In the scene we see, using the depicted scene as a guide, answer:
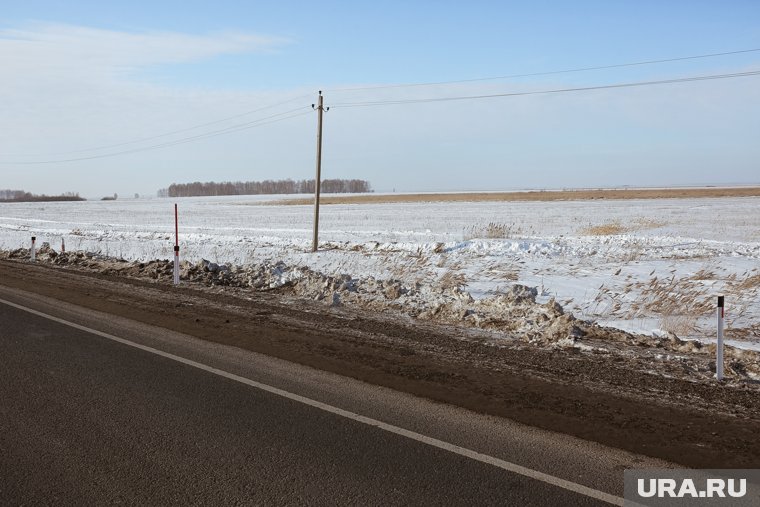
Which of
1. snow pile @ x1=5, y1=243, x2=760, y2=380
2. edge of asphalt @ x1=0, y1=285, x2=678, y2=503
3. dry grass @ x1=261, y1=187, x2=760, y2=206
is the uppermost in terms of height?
dry grass @ x1=261, y1=187, x2=760, y2=206

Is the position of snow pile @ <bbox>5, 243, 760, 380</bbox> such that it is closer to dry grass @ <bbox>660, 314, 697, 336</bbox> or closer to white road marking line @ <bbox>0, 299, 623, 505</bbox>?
dry grass @ <bbox>660, 314, 697, 336</bbox>

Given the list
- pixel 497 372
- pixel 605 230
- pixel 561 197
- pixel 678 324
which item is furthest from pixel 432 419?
pixel 561 197

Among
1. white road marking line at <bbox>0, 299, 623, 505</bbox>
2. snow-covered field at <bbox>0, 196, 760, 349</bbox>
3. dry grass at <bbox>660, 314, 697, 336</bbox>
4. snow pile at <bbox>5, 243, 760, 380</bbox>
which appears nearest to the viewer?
white road marking line at <bbox>0, 299, 623, 505</bbox>

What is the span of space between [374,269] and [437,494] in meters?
15.6

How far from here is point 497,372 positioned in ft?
26.2

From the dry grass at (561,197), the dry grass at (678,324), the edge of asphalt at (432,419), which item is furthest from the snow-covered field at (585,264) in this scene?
the dry grass at (561,197)

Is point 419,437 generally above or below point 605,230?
below

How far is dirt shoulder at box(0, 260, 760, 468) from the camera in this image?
18.9ft

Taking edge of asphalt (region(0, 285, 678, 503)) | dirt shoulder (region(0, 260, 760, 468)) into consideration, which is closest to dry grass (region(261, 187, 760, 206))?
dirt shoulder (region(0, 260, 760, 468))

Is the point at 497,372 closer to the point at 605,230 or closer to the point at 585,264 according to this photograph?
the point at 585,264

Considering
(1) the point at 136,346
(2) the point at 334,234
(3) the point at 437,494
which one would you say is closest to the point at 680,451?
(3) the point at 437,494

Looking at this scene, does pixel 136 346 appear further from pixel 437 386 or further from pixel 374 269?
pixel 374 269

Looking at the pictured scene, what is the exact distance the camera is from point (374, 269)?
20000 mm

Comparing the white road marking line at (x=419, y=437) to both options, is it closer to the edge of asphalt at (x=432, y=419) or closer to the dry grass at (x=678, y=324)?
the edge of asphalt at (x=432, y=419)
